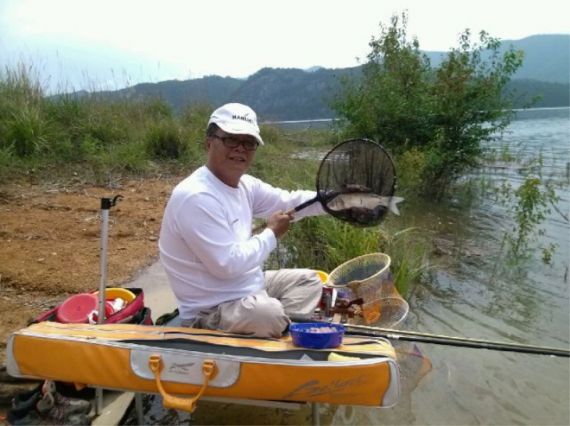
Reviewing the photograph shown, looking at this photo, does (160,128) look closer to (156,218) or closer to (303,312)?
(156,218)

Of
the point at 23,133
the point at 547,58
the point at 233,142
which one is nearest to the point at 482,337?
the point at 233,142

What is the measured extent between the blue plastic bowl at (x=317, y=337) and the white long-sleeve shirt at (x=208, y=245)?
20.9 inches

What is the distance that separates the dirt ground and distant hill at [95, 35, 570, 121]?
529cm

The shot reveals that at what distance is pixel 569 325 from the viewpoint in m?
4.72

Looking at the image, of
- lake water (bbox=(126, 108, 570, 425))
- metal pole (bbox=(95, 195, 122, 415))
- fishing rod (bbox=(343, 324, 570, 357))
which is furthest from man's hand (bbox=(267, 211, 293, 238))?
lake water (bbox=(126, 108, 570, 425))

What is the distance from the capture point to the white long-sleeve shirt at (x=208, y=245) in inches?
106

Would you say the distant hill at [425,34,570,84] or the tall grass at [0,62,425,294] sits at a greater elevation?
the distant hill at [425,34,570,84]

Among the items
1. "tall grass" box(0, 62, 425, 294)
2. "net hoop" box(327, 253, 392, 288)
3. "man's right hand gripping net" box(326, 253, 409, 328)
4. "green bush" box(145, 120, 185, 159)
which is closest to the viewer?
"man's right hand gripping net" box(326, 253, 409, 328)

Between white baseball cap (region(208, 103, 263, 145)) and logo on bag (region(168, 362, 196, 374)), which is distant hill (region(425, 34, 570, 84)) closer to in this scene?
white baseball cap (region(208, 103, 263, 145))

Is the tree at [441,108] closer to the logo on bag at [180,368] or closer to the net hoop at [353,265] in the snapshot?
the net hoop at [353,265]

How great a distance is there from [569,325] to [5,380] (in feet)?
15.7

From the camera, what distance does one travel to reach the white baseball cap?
284 centimetres

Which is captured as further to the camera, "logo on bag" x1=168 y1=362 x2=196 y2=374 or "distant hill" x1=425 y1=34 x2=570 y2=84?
"distant hill" x1=425 y1=34 x2=570 y2=84

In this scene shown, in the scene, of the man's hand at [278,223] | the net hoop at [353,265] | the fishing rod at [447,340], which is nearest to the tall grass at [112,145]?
the net hoop at [353,265]
